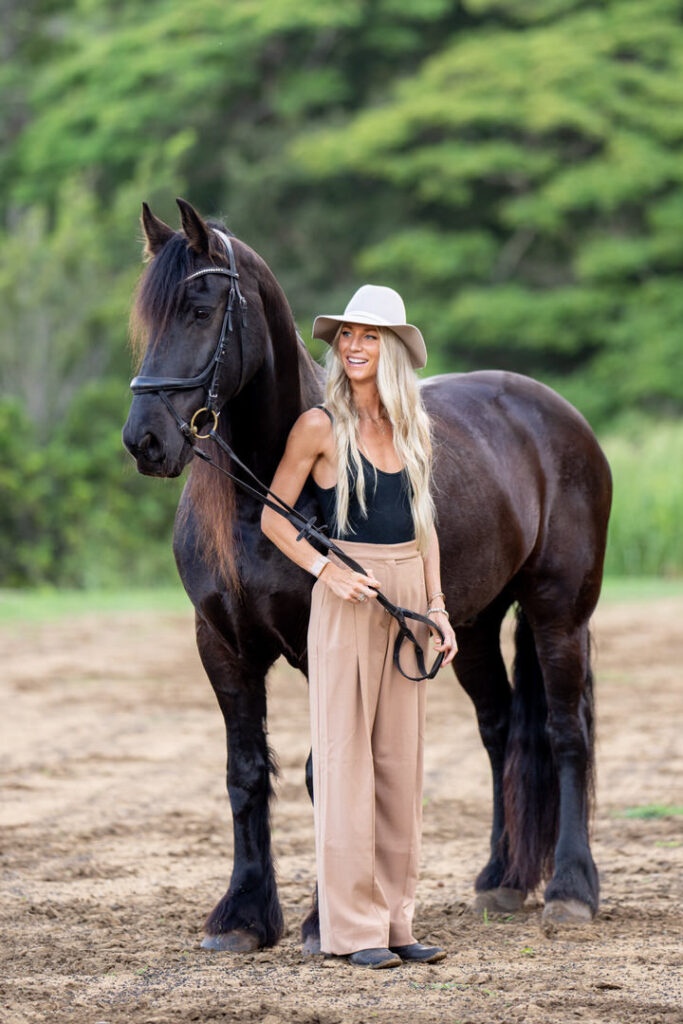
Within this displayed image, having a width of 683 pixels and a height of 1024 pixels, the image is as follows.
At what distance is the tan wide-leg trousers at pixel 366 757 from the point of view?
3650 mm

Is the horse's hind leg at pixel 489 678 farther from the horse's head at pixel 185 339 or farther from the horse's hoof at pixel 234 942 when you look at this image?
the horse's head at pixel 185 339

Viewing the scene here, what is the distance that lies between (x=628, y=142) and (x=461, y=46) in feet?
13.3

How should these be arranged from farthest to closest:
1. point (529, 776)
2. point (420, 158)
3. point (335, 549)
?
point (420, 158) → point (529, 776) → point (335, 549)

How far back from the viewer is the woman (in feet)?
12.0

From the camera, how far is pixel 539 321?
24703mm

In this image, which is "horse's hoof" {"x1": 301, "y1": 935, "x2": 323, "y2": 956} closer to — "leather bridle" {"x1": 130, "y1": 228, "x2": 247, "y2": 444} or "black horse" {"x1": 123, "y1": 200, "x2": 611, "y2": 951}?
"black horse" {"x1": 123, "y1": 200, "x2": 611, "y2": 951}

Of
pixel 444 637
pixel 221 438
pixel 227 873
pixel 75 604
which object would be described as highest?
pixel 221 438

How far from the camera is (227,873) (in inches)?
195

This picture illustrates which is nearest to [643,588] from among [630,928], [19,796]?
[19,796]

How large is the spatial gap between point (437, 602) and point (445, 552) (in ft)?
1.66

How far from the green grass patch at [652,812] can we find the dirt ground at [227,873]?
9 centimetres

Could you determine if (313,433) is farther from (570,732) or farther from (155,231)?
(570,732)

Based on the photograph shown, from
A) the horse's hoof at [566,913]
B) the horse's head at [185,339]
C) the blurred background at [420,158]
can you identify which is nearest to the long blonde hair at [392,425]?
the horse's head at [185,339]

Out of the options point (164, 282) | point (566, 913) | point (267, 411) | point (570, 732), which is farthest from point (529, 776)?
point (164, 282)
